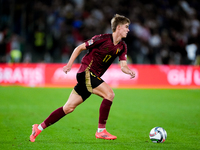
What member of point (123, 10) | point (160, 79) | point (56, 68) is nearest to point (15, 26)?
point (56, 68)

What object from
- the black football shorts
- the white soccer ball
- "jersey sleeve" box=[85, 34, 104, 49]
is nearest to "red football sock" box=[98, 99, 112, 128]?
the black football shorts

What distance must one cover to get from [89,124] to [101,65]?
232 centimetres

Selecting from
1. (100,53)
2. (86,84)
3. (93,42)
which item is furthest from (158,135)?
(93,42)

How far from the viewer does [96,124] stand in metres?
8.01

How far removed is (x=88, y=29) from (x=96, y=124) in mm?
14182

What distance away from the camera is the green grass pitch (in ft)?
18.7

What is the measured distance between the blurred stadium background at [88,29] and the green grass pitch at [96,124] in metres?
7.50

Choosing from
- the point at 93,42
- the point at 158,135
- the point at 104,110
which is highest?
the point at 93,42

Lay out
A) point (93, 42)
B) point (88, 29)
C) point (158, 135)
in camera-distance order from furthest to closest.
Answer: point (88, 29)
point (93, 42)
point (158, 135)

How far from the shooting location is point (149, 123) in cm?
824

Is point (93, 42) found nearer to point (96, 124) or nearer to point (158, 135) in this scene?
point (158, 135)

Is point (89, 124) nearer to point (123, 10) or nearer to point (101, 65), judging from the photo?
point (101, 65)

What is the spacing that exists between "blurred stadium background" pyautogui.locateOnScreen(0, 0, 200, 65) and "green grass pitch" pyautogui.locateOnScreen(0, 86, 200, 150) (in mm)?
7499

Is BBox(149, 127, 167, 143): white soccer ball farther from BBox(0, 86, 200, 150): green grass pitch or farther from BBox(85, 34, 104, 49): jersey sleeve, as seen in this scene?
BBox(85, 34, 104, 49): jersey sleeve
